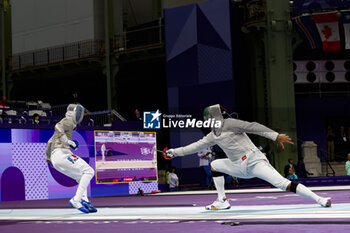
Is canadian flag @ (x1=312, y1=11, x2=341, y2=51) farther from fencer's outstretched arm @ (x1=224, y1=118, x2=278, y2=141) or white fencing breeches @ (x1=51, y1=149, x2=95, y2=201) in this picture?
white fencing breeches @ (x1=51, y1=149, x2=95, y2=201)

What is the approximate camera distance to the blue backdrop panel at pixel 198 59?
22750 millimetres

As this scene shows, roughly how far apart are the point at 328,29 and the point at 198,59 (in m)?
5.17

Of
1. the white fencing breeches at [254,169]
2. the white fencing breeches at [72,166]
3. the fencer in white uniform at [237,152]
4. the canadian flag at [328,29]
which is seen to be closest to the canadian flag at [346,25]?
the canadian flag at [328,29]

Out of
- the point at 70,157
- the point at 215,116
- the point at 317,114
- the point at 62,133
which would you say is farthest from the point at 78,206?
the point at 317,114

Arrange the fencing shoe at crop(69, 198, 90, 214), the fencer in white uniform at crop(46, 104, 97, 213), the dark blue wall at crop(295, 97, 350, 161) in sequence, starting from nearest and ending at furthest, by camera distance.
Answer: the fencing shoe at crop(69, 198, 90, 214), the fencer in white uniform at crop(46, 104, 97, 213), the dark blue wall at crop(295, 97, 350, 161)

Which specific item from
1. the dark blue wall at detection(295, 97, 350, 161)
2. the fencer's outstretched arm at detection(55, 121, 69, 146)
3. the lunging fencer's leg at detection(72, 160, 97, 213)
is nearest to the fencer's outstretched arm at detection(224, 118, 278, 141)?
the lunging fencer's leg at detection(72, 160, 97, 213)

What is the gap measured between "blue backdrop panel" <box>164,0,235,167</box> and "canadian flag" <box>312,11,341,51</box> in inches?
136

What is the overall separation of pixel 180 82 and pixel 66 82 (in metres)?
10.9

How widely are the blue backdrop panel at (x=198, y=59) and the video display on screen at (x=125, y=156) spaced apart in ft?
13.1

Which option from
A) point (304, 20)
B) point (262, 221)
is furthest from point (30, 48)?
point (262, 221)

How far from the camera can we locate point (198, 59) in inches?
914

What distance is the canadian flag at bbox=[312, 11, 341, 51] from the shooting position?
21.8 metres

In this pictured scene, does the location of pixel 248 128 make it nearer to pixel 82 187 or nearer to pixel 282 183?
pixel 282 183

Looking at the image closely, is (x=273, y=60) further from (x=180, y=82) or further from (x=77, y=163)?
(x=77, y=163)
